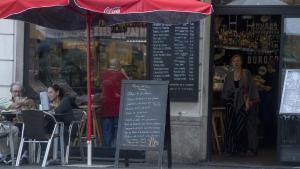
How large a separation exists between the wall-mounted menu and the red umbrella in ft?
1.84

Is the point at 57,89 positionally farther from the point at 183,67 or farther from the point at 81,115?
the point at 183,67

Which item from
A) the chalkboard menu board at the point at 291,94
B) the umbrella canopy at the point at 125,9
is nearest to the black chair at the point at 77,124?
the umbrella canopy at the point at 125,9

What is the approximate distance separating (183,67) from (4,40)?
3.14m

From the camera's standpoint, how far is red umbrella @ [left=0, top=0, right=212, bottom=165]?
11508 mm

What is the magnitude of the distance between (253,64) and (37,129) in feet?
16.8

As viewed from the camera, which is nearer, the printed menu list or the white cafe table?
the printed menu list

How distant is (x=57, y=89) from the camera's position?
13.5 m

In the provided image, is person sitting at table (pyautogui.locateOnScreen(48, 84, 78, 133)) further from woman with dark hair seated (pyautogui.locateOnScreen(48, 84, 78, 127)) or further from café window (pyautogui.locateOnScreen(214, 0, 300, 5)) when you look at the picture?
café window (pyautogui.locateOnScreen(214, 0, 300, 5))

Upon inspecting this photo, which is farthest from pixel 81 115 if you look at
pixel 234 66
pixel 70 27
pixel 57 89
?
pixel 234 66

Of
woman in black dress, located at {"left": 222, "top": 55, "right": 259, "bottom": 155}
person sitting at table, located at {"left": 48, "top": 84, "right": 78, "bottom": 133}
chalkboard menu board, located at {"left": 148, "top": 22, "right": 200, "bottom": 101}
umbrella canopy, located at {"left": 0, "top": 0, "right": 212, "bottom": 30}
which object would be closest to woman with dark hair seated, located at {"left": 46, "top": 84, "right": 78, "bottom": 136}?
person sitting at table, located at {"left": 48, "top": 84, "right": 78, "bottom": 133}

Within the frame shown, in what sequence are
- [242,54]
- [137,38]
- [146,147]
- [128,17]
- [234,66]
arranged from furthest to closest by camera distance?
1. [242,54]
2. [234,66]
3. [137,38]
4. [128,17]
5. [146,147]

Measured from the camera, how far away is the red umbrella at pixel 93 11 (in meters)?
11.5

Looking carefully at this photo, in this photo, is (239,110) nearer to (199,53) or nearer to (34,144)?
(199,53)

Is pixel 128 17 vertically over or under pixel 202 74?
over
